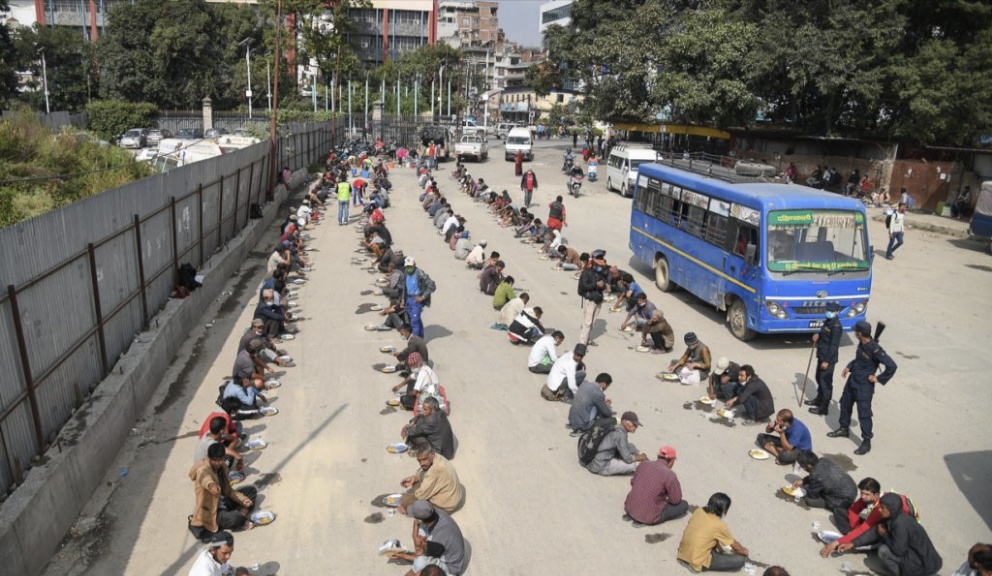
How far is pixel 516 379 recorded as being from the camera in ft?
40.4

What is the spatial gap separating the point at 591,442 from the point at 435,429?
1953 mm

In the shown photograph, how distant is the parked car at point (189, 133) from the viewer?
5448 cm

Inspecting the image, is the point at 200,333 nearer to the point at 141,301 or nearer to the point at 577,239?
the point at 141,301

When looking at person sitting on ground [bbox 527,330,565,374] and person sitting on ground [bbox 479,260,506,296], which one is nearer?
person sitting on ground [bbox 527,330,565,374]

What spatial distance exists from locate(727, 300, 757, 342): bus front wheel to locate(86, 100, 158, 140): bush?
176ft

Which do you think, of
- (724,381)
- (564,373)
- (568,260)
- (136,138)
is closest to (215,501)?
(564,373)

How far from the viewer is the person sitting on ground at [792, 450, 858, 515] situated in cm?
833

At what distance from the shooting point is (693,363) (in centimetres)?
1247

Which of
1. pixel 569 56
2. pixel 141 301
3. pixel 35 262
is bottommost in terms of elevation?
pixel 141 301

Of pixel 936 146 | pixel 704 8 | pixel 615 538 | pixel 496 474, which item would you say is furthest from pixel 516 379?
pixel 704 8

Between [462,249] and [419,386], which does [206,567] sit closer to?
[419,386]

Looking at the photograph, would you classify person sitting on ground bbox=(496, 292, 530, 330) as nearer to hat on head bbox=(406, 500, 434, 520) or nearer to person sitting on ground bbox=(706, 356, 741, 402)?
person sitting on ground bbox=(706, 356, 741, 402)

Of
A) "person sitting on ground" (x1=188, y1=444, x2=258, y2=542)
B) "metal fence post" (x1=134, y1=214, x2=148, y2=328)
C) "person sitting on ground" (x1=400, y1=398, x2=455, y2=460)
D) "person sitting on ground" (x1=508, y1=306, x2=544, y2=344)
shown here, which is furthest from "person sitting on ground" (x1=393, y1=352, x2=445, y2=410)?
"metal fence post" (x1=134, y1=214, x2=148, y2=328)

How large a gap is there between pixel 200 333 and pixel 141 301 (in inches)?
→ 90.8
